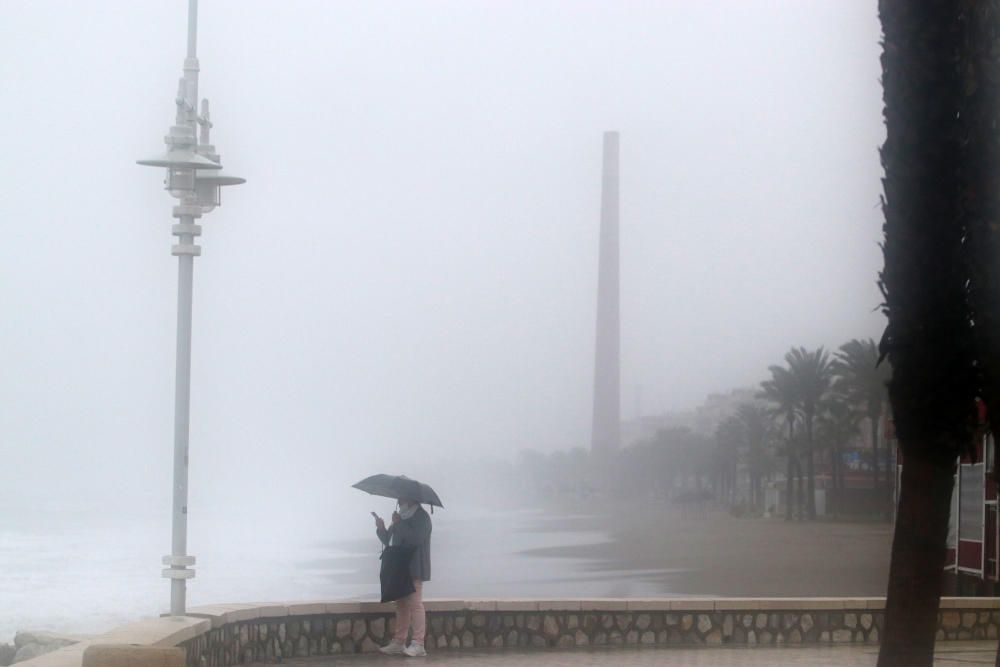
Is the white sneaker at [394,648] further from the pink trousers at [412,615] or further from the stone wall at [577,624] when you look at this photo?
the stone wall at [577,624]

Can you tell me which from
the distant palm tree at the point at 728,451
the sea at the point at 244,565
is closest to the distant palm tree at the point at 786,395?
the sea at the point at 244,565

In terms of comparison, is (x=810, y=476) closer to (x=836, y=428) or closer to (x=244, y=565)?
(x=836, y=428)

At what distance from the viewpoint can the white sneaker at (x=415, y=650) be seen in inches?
556

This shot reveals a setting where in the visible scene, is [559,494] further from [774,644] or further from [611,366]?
[774,644]

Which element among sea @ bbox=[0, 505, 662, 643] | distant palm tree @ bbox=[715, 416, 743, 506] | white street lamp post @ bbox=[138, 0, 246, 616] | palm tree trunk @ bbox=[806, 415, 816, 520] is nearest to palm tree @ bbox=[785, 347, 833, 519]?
palm tree trunk @ bbox=[806, 415, 816, 520]

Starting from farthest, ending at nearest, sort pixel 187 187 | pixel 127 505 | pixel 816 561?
pixel 127 505 < pixel 816 561 < pixel 187 187

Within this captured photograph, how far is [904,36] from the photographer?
10320mm

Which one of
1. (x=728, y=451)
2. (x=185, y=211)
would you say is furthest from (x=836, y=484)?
(x=185, y=211)

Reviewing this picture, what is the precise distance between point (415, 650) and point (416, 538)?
3.46 ft

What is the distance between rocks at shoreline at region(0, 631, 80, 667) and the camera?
26344 millimetres

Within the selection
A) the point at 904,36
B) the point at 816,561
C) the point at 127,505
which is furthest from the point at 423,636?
the point at 127,505

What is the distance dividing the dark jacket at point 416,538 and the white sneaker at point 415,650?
2.04 ft

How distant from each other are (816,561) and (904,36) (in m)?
60.1

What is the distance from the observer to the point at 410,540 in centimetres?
1436
